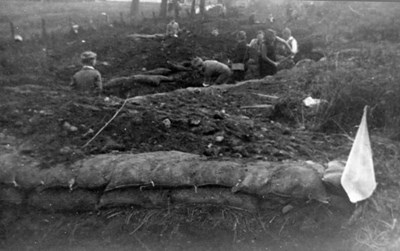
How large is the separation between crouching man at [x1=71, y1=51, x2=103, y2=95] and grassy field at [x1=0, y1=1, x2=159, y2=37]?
23.8 inches

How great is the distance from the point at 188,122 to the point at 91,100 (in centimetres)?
110

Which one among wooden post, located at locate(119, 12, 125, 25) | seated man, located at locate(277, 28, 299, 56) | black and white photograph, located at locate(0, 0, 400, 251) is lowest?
black and white photograph, located at locate(0, 0, 400, 251)

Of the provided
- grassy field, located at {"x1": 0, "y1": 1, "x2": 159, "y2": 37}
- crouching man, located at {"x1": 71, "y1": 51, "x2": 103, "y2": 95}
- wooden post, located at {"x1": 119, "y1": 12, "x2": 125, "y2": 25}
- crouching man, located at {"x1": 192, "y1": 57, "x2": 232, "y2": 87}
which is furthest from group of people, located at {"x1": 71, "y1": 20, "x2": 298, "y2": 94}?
crouching man, located at {"x1": 71, "y1": 51, "x2": 103, "y2": 95}

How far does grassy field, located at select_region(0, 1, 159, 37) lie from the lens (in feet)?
11.7

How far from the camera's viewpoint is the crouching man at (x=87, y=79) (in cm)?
419

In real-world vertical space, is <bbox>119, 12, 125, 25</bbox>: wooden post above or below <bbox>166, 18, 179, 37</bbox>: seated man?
above

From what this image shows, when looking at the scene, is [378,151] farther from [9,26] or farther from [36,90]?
[9,26]

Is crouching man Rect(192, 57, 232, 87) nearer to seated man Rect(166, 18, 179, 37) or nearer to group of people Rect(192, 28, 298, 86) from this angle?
group of people Rect(192, 28, 298, 86)

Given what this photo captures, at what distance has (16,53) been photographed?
3463 mm

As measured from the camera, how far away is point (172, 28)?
6.08 metres

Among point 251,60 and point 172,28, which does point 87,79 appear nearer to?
point 172,28

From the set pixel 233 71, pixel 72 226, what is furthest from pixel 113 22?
pixel 72 226

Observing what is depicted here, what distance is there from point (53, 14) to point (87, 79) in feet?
3.41

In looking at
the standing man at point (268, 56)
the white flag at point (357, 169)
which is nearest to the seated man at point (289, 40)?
the standing man at point (268, 56)
